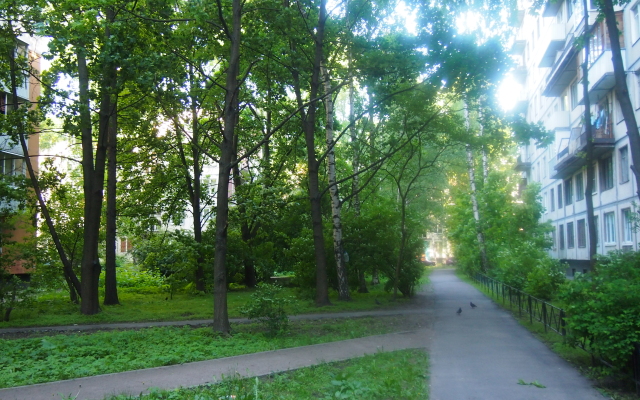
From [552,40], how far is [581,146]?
9.68 meters

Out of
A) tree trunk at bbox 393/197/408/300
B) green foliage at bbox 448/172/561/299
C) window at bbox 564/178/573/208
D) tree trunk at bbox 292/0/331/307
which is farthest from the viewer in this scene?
window at bbox 564/178/573/208

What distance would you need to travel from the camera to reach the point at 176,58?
1323 cm

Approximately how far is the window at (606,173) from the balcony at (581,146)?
16.7 inches

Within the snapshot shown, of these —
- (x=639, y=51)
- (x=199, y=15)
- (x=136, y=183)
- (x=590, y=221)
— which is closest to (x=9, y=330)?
(x=199, y=15)

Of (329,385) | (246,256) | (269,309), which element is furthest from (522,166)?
(329,385)

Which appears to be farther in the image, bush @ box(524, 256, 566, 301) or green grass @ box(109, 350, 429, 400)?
bush @ box(524, 256, 566, 301)

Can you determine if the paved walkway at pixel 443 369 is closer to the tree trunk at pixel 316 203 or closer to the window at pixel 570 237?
the tree trunk at pixel 316 203

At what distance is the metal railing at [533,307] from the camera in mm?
11978

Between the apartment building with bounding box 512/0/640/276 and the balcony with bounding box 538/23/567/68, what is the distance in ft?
0.19

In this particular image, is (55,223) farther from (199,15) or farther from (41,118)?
(199,15)

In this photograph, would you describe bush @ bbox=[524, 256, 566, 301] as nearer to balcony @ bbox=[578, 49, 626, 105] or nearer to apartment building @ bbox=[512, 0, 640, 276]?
apartment building @ bbox=[512, 0, 640, 276]

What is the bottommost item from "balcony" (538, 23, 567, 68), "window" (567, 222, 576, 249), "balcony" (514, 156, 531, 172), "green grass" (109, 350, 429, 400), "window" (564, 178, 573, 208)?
"green grass" (109, 350, 429, 400)

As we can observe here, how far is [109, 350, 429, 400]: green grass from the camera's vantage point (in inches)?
274

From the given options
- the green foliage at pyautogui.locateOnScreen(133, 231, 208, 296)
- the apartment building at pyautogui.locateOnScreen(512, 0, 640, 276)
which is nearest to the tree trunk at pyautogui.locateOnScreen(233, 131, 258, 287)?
the green foliage at pyautogui.locateOnScreen(133, 231, 208, 296)
